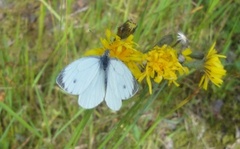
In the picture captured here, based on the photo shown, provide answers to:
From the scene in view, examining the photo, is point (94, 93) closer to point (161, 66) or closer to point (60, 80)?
point (60, 80)

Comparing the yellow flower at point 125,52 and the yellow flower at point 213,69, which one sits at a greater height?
the yellow flower at point 125,52

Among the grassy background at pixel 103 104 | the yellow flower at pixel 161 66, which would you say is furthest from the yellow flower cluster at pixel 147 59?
the grassy background at pixel 103 104

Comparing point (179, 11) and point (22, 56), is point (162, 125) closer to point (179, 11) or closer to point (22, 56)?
point (179, 11)

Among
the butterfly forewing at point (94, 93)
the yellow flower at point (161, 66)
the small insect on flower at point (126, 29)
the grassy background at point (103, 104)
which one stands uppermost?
the small insect on flower at point (126, 29)

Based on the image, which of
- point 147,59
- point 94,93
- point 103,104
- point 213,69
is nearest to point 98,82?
point 94,93

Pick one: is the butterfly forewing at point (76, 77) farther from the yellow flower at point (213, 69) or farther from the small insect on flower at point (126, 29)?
the yellow flower at point (213, 69)

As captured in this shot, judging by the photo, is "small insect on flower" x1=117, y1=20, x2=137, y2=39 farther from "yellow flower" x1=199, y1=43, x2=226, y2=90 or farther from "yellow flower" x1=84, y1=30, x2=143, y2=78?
"yellow flower" x1=199, y1=43, x2=226, y2=90
